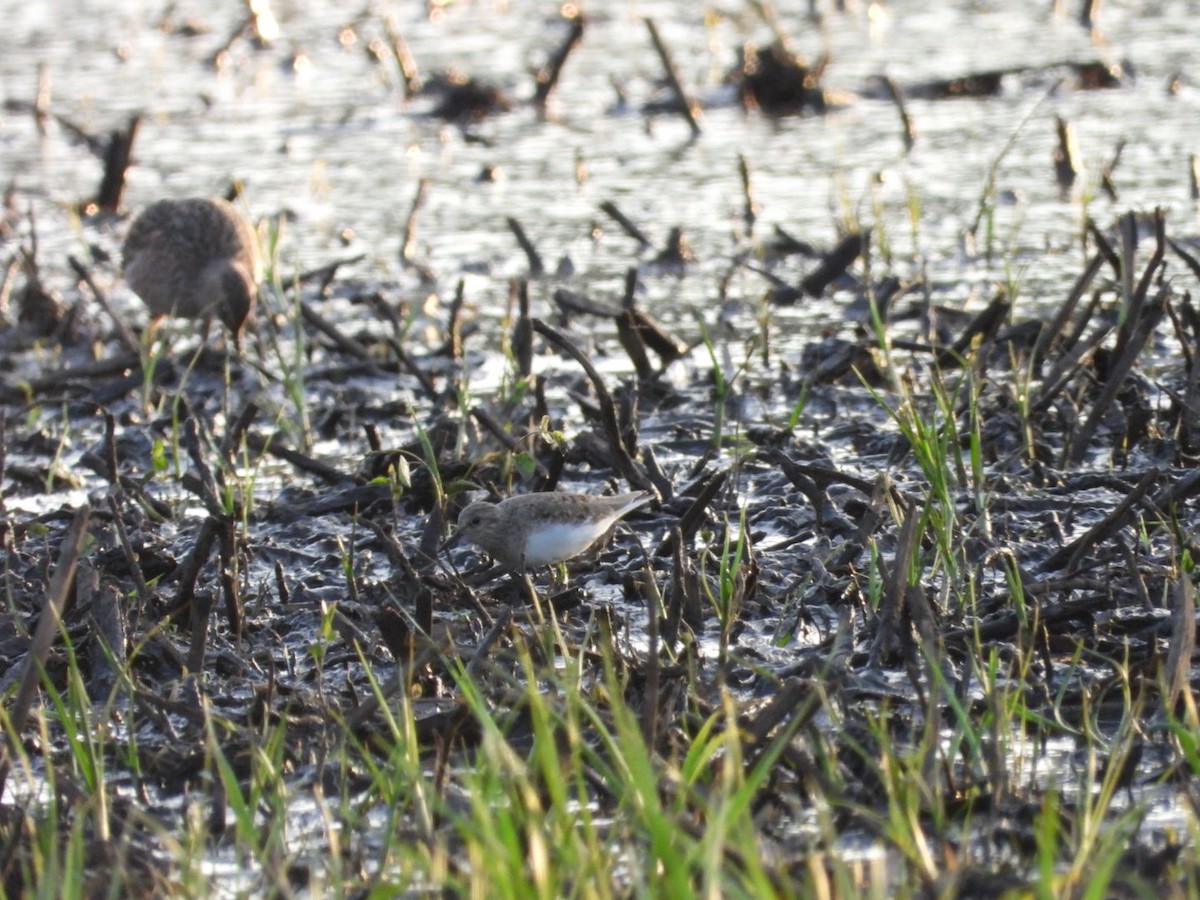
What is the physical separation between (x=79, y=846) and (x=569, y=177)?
901 centimetres

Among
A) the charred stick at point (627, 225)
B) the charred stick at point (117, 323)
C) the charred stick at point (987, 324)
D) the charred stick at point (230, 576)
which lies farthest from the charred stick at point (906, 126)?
the charred stick at point (230, 576)

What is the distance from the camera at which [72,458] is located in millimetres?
7133

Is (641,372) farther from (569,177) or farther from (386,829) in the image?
(569,177)

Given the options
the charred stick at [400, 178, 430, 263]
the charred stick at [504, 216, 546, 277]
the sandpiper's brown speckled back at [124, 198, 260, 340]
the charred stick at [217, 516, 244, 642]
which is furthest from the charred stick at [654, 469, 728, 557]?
the charred stick at [400, 178, 430, 263]

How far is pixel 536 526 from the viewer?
5.08 m

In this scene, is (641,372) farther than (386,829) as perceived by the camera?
Yes

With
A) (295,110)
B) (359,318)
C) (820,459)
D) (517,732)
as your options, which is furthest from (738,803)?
(295,110)

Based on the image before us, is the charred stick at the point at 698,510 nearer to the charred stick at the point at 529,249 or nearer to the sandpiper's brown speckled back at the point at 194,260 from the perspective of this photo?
the sandpiper's brown speckled back at the point at 194,260

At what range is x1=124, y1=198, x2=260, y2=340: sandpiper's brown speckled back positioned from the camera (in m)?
8.45

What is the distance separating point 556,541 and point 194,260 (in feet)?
15.2

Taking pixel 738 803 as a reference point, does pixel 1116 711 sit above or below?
below

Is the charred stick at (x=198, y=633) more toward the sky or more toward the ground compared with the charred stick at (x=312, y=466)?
more toward the sky

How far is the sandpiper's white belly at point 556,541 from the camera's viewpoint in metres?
5.07

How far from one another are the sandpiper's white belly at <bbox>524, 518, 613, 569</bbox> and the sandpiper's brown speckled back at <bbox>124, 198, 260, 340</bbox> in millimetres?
3556
